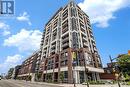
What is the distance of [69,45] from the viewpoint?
72.6 meters

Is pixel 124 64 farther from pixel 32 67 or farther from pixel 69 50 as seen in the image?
pixel 32 67

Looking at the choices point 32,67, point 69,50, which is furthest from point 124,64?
point 32,67

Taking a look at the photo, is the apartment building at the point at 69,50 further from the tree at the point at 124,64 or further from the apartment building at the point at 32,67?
the apartment building at the point at 32,67

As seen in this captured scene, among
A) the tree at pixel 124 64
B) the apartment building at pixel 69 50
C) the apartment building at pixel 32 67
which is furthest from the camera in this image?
the apartment building at pixel 32 67

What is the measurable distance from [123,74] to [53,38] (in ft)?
134

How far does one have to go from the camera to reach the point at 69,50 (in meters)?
70.3

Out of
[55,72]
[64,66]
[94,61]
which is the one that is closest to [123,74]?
[94,61]

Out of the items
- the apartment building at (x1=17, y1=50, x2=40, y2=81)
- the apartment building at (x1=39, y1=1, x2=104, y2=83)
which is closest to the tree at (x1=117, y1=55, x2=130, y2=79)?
the apartment building at (x1=39, y1=1, x2=104, y2=83)

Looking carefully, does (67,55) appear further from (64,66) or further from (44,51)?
(44,51)

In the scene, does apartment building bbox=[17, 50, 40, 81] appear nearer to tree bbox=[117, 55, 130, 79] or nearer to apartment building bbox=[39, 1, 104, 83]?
apartment building bbox=[39, 1, 104, 83]

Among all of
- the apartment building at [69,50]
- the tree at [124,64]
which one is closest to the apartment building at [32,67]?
the apartment building at [69,50]

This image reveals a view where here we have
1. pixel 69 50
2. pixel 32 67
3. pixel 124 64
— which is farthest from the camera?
pixel 32 67

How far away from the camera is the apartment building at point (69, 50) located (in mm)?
66625

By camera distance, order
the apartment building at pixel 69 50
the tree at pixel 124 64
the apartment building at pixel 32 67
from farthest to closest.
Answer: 1. the apartment building at pixel 32 67
2. the apartment building at pixel 69 50
3. the tree at pixel 124 64
